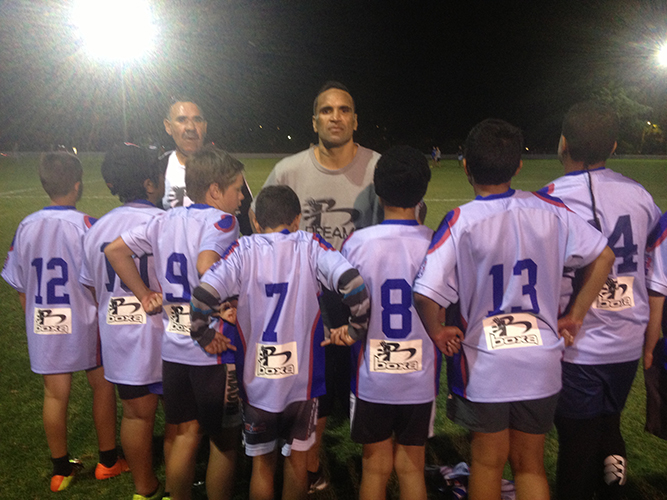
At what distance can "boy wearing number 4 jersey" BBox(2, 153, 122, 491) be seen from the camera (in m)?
2.84

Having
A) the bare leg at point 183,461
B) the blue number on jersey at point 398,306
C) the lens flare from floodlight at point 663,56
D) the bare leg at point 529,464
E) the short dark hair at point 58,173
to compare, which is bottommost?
the bare leg at point 183,461

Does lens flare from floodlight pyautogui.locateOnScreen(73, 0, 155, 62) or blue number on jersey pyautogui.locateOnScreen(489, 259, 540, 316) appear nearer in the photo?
blue number on jersey pyautogui.locateOnScreen(489, 259, 540, 316)

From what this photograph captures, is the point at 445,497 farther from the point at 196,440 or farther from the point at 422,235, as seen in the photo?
the point at 422,235

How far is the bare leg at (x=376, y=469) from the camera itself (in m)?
2.32

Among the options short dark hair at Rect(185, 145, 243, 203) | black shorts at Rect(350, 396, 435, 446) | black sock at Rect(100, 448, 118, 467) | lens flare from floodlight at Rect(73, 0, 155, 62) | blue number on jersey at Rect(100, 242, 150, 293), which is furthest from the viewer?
lens flare from floodlight at Rect(73, 0, 155, 62)

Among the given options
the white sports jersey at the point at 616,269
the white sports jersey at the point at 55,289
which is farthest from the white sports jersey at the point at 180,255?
the white sports jersey at the point at 616,269

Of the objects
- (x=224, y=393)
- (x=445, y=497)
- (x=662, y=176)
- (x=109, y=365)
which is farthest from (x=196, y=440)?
(x=662, y=176)

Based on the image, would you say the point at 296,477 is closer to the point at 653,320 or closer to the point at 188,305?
the point at 188,305

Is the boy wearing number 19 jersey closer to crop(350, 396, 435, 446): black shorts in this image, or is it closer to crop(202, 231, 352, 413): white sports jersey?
crop(350, 396, 435, 446): black shorts

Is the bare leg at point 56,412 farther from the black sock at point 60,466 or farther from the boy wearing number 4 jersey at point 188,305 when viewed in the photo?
the boy wearing number 4 jersey at point 188,305

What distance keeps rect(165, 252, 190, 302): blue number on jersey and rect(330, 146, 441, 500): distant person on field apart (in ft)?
2.67

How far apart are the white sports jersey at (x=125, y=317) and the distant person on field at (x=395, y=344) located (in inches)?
44.9

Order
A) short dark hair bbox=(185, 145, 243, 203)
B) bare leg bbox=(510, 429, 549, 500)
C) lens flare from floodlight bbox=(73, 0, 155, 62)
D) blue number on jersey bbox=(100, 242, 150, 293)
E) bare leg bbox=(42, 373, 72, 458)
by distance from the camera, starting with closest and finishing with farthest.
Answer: bare leg bbox=(510, 429, 549, 500), short dark hair bbox=(185, 145, 243, 203), blue number on jersey bbox=(100, 242, 150, 293), bare leg bbox=(42, 373, 72, 458), lens flare from floodlight bbox=(73, 0, 155, 62)

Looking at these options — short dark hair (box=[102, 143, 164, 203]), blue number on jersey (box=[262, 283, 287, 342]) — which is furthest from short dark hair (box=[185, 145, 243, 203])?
blue number on jersey (box=[262, 283, 287, 342])
